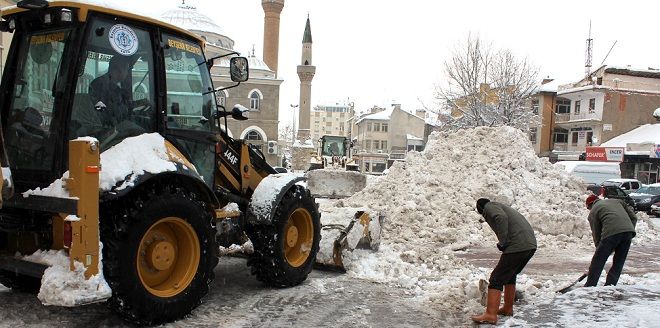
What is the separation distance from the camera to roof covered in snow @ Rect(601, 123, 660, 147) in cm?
3672

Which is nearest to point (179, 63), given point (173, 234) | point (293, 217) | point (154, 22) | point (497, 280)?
point (154, 22)

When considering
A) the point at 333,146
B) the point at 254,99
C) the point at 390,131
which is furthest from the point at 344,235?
the point at 390,131

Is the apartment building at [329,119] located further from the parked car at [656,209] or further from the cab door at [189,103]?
the cab door at [189,103]

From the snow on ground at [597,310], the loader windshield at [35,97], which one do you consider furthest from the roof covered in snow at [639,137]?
the loader windshield at [35,97]

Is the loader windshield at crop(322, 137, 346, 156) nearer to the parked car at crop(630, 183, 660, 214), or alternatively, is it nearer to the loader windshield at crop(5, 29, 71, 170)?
the parked car at crop(630, 183, 660, 214)

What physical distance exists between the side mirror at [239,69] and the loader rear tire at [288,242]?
1.41 metres

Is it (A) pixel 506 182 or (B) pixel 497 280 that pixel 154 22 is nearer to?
(B) pixel 497 280

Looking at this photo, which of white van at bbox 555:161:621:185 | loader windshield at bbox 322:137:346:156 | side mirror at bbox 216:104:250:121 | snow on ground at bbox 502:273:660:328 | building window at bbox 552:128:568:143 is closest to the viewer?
snow on ground at bbox 502:273:660:328

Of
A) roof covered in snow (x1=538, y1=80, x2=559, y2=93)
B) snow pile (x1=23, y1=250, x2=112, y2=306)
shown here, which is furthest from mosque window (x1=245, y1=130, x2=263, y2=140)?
snow pile (x1=23, y1=250, x2=112, y2=306)

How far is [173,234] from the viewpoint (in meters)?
4.50

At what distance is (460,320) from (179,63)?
3543mm

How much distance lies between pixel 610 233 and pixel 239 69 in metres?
4.40

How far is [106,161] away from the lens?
159 inches

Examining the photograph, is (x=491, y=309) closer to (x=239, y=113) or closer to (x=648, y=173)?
(x=239, y=113)
